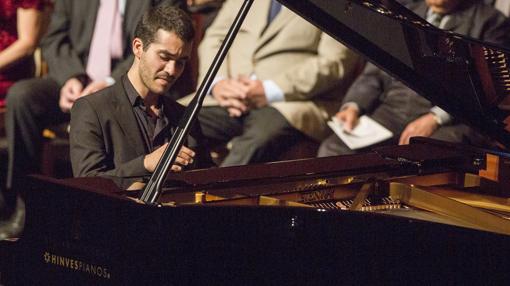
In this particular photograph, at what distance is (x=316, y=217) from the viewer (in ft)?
7.15

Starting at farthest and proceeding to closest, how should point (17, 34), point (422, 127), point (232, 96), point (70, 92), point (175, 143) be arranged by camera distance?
point (17, 34)
point (232, 96)
point (70, 92)
point (422, 127)
point (175, 143)

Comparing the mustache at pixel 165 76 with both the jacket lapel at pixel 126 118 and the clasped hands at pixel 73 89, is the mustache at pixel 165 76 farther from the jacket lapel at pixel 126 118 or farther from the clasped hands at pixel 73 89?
the clasped hands at pixel 73 89

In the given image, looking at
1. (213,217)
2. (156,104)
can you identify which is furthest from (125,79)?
(213,217)

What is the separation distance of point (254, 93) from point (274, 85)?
0.10m

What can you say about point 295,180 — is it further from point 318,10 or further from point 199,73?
point 199,73

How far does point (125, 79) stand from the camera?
274cm

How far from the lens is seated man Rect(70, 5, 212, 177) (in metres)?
2.68

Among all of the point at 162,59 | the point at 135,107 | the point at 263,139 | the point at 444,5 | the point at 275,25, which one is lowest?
the point at 263,139

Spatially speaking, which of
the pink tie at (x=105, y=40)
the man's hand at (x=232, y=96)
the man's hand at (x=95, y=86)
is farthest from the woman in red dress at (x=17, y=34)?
the man's hand at (x=232, y=96)

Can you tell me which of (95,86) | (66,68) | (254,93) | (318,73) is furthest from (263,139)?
(66,68)

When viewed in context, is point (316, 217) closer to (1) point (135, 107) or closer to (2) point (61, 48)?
(1) point (135, 107)

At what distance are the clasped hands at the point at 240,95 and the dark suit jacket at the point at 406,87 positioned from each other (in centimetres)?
38

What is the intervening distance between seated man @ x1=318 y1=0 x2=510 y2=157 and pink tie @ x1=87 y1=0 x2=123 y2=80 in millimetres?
970

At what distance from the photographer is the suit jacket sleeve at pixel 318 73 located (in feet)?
13.7
